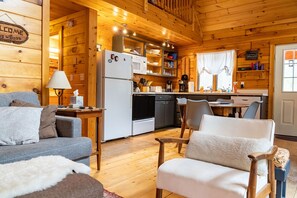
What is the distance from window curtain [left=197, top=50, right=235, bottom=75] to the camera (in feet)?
18.9

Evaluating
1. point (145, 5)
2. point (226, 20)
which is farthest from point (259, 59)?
point (145, 5)

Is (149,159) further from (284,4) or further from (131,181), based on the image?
(284,4)

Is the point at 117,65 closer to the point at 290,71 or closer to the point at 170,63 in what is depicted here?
the point at 170,63

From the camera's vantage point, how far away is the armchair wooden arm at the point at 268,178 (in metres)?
1.26

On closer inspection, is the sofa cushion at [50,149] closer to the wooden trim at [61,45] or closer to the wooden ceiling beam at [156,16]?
the wooden ceiling beam at [156,16]

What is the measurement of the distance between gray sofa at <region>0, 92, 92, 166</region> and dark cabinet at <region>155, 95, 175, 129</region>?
3.20m

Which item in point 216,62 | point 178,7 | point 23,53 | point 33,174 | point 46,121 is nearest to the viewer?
point 33,174

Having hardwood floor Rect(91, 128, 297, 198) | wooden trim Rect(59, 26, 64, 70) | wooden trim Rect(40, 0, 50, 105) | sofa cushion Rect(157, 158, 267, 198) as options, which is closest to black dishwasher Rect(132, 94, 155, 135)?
hardwood floor Rect(91, 128, 297, 198)

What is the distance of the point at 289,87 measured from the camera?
5.05 meters

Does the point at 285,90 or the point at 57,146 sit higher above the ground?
the point at 285,90

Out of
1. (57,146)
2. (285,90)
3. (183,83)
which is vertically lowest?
(57,146)

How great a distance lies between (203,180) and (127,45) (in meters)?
4.49

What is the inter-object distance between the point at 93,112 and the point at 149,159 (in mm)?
1061

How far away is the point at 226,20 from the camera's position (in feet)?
18.7
